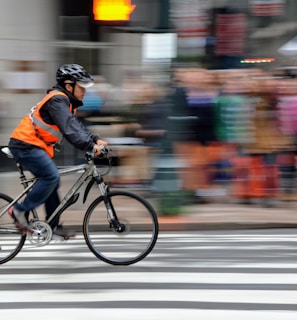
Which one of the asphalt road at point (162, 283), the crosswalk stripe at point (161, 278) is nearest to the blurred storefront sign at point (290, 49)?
the asphalt road at point (162, 283)

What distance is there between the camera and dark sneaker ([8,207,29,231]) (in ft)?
24.0

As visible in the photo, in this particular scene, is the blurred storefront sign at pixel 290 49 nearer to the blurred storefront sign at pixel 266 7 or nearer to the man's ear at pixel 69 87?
the blurred storefront sign at pixel 266 7

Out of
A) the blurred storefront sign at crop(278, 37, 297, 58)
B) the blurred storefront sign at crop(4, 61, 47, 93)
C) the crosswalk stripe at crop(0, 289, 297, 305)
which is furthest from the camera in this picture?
the blurred storefront sign at crop(4, 61, 47, 93)

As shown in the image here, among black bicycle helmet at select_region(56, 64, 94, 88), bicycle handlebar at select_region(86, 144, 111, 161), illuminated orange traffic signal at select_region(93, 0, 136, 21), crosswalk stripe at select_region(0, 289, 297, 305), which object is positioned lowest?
crosswalk stripe at select_region(0, 289, 297, 305)

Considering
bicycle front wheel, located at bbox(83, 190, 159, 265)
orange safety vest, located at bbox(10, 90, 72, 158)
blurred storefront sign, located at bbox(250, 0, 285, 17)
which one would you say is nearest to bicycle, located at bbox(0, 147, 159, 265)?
bicycle front wheel, located at bbox(83, 190, 159, 265)

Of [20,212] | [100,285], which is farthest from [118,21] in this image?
[100,285]

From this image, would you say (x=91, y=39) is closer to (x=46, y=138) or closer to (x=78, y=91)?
(x=78, y=91)

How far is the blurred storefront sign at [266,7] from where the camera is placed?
13.8m

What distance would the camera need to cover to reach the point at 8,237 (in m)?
7.39

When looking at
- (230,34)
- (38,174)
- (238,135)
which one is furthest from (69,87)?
(230,34)

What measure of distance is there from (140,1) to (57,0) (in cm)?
192

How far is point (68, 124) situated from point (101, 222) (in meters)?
0.88

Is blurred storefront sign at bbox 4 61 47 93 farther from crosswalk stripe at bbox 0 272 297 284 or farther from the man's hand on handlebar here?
crosswalk stripe at bbox 0 272 297 284

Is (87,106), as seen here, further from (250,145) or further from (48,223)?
(48,223)
